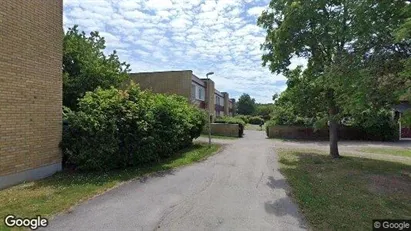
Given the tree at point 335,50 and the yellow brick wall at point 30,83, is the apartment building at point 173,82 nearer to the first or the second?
the tree at point 335,50

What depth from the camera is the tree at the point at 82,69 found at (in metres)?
13.4

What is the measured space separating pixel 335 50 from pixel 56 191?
1173cm

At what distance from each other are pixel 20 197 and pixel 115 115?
149 inches

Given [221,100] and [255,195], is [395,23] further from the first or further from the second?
[221,100]

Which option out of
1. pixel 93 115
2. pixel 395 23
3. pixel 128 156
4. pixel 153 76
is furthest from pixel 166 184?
pixel 153 76

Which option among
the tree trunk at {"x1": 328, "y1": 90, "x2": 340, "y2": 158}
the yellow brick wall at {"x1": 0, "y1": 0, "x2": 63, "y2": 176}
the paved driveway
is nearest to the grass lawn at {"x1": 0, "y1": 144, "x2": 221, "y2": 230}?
the paved driveway

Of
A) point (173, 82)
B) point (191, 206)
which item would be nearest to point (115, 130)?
point (191, 206)

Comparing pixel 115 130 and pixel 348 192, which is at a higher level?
pixel 115 130

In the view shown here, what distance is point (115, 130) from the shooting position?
31.3 feet

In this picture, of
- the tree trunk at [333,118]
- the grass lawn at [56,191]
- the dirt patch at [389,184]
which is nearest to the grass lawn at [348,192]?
the dirt patch at [389,184]

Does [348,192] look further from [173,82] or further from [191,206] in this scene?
[173,82]

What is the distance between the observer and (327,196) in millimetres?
7398

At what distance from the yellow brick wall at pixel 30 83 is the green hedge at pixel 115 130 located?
2.10ft

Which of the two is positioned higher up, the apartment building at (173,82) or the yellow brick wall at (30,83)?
the apartment building at (173,82)
